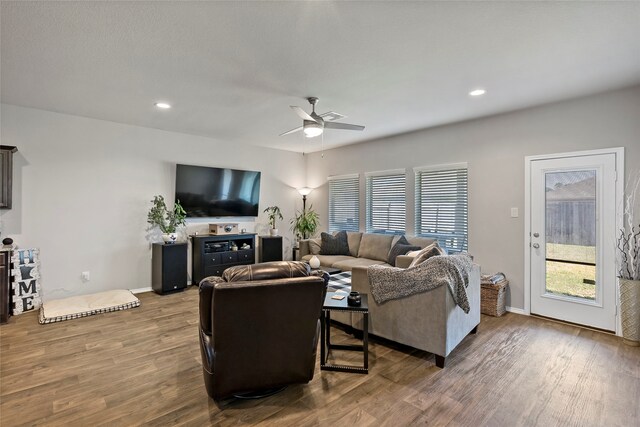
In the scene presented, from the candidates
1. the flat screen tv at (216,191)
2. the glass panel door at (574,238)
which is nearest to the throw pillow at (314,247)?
the flat screen tv at (216,191)

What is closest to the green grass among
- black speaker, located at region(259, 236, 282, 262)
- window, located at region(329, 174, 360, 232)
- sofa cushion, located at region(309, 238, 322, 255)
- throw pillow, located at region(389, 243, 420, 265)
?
throw pillow, located at region(389, 243, 420, 265)

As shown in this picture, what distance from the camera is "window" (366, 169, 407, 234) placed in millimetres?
5520

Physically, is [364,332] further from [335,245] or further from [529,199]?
[335,245]

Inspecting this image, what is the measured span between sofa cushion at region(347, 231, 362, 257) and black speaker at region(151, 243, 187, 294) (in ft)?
9.38

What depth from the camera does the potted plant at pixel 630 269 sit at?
10.2ft

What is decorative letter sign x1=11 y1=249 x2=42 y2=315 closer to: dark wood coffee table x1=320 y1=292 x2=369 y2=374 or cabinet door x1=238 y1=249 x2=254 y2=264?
cabinet door x1=238 y1=249 x2=254 y2=264

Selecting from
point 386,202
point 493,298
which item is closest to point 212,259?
point 386,202

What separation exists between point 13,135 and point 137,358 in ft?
11.1

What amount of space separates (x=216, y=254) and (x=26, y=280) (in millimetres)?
2417

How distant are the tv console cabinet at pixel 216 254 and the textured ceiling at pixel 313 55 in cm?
224

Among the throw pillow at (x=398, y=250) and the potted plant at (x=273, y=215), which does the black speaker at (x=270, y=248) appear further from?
the throw pillow at (x=398, y=250)

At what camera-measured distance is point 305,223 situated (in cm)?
668

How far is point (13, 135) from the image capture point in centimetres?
398

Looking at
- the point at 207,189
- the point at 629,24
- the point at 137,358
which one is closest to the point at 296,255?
the point at 207,189
